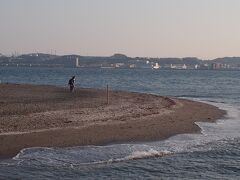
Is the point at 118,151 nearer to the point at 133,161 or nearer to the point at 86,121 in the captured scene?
the point at 133,161

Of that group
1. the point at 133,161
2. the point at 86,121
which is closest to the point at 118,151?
the point at 133,161

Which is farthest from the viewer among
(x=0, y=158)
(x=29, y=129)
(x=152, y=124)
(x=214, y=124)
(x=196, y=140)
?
(x=214, y=124)

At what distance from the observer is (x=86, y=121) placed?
88.5 feet

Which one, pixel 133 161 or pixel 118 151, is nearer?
pixel 133 161

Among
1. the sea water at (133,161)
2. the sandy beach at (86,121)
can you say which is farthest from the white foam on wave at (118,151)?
the sandy beach at (86,121)

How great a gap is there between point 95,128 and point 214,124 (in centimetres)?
865

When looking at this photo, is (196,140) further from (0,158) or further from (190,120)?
(0,158)

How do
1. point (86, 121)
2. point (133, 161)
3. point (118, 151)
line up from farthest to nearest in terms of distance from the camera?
point (86, 121)
point (118, 151)
point (133, 161)

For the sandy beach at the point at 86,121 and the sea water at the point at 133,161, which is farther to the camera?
the sandy beach at the point at 86,121

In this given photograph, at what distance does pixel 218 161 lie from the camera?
20547 millimetres

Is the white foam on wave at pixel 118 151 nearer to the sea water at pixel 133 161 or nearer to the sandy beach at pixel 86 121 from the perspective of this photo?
the sea water at pixel 133 161

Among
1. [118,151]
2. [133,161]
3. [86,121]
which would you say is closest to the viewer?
[133,161]

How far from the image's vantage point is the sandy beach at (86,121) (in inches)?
885

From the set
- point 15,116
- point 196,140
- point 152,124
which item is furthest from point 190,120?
point 15,116
